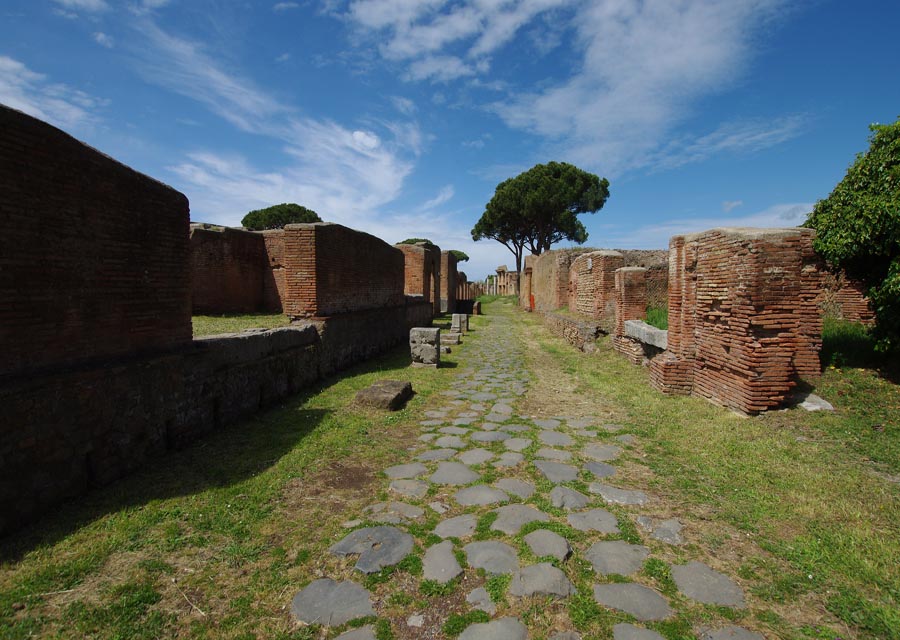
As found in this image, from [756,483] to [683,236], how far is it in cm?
405

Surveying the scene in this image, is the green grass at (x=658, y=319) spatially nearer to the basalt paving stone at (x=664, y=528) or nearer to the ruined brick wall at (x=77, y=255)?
the basalt paving stone at (x=664, y=528)

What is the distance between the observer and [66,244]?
3105 millimetres

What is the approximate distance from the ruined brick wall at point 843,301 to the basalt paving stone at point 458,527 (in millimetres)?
8546

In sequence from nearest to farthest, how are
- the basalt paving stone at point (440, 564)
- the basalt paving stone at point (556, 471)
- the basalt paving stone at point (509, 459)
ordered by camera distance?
the basalt paving stone at point (440, 564), the basalt paving stone at point (556, 471), the basalt paving stone at point (509, 459)

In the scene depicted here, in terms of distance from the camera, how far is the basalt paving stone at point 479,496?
3.20 m

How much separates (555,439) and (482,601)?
2.59 metres

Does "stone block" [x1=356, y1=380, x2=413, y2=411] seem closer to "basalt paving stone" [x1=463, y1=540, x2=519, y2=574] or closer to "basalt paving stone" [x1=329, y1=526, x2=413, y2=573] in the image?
"basalt paving stone" [x1=329, y1=526, x2=413, y2=573]

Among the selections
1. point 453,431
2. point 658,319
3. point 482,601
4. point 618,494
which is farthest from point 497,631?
point 658,319

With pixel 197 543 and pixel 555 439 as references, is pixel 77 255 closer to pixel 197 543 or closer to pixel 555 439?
pixel 197 543

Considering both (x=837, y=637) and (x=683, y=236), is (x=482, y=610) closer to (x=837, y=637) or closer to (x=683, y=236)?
(x=837, y=637)

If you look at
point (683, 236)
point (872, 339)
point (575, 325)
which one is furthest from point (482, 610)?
point (575, 325)

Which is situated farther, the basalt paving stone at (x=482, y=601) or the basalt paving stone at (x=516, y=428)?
the basalt paving stone at (x=516, y=428)

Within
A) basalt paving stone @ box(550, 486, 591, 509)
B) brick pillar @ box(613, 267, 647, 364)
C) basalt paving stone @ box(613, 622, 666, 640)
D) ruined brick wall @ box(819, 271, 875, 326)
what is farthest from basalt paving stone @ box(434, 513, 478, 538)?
ruined brick wall @ box(819, 271, 875, 326)

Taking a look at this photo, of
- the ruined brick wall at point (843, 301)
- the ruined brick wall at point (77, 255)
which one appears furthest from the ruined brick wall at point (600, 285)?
the ruined brick wall at point (77, 255)
